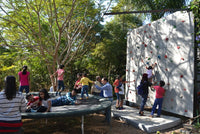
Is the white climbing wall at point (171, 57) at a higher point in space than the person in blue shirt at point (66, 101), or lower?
higher

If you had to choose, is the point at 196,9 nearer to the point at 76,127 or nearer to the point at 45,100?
the point at 45,100

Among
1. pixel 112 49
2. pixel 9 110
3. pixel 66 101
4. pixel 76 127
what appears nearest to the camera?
pixel 9 110

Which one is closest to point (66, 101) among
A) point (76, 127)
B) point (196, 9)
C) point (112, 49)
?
point (76, 127)

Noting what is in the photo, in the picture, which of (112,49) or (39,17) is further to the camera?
(112,49)

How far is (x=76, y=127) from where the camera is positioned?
4.54 metres

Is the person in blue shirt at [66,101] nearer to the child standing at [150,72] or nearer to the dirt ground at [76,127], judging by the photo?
the dirt ground at [76,127]

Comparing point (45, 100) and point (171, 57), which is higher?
point (171, 57)

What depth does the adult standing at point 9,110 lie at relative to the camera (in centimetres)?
226

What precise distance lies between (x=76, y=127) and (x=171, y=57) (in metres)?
3.17

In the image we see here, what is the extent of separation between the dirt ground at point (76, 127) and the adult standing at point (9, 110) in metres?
1.85

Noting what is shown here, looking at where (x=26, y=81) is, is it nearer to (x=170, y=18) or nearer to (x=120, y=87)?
(x=120, y=87)

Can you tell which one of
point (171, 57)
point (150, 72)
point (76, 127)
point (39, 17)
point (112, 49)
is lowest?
point (76, 127)

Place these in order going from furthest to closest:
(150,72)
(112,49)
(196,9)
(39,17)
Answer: (112,49)
(39,17)
(150,72)
(196,9)

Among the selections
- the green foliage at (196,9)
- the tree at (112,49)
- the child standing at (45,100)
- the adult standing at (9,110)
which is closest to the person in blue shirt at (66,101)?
the child standing at (45,100)
